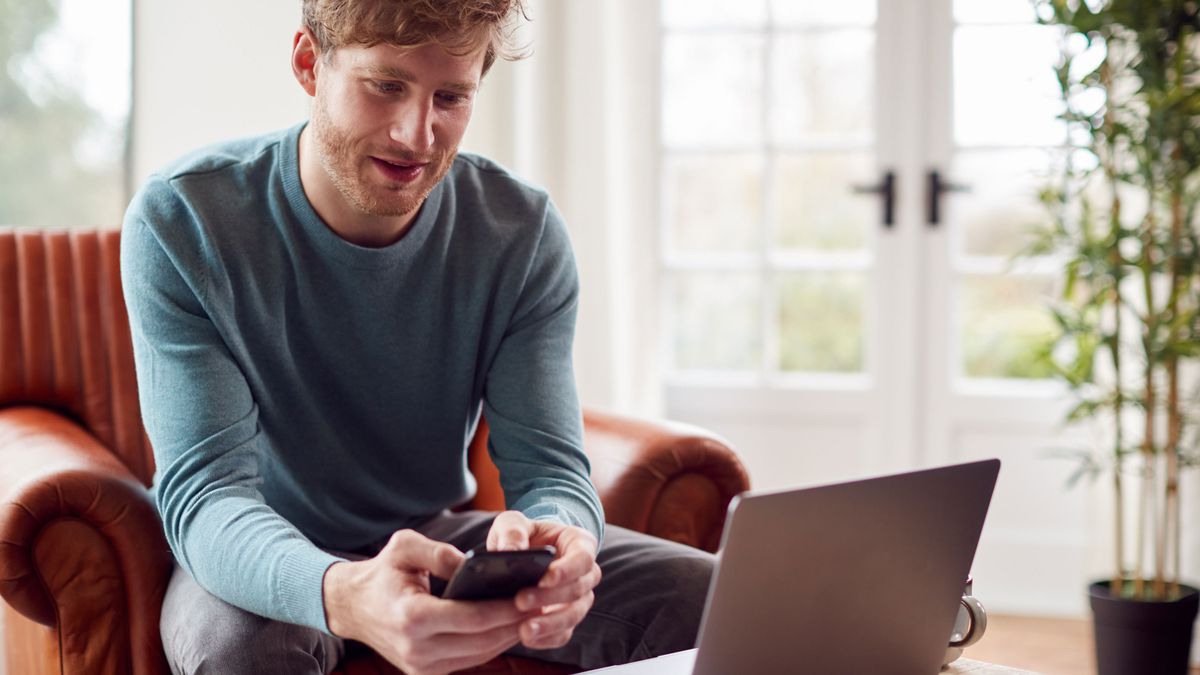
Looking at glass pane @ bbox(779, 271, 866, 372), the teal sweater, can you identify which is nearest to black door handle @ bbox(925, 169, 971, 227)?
glass pane @ bbox(779, 271, 866, 372)

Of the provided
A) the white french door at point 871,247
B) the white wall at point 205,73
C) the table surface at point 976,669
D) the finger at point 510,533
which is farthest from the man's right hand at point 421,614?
the white french door at point 871,247

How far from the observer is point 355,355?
1.55m

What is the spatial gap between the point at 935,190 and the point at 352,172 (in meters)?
2.12

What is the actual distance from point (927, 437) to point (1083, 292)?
538mm

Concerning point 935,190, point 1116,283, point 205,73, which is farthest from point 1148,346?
point 205,73

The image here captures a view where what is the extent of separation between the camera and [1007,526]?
10.5ft

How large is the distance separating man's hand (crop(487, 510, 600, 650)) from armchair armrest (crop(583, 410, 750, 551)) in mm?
621

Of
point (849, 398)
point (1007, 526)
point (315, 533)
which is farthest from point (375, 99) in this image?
point (1007, 526)

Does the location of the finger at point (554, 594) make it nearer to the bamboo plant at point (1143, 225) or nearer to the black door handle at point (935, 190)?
the bamboo plant at point (1143, 225)

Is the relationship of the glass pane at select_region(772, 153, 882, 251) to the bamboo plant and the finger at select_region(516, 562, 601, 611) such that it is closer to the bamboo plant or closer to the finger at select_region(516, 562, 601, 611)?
the bamboo plant

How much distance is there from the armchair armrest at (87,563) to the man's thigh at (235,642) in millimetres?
125

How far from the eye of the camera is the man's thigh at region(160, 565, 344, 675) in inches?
49.1

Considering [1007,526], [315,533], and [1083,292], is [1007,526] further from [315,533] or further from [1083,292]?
[315,533]

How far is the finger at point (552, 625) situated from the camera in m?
1.05
